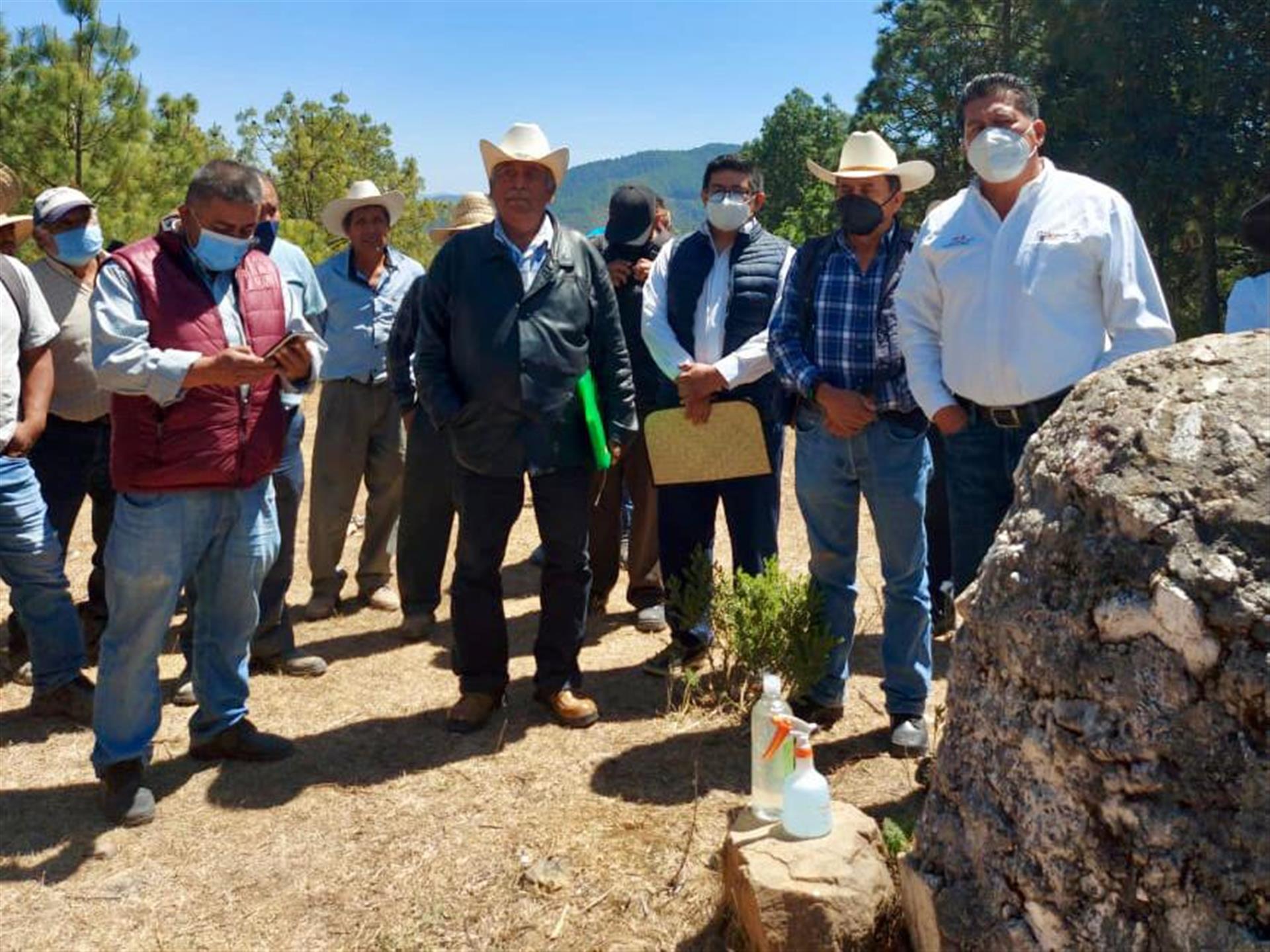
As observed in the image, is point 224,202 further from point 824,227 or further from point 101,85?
point 824,227

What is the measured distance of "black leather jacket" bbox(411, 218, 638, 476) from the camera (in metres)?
4.00

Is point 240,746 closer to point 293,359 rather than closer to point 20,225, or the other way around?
point 293,359

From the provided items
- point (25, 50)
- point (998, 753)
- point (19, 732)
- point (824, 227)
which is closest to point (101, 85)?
point (25, 50)

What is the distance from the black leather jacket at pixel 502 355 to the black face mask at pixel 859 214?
103cm

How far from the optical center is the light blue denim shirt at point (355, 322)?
5.72m

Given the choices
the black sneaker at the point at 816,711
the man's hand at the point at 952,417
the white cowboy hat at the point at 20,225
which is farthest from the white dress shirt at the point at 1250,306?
the white cowboy hat at the point at 20,225

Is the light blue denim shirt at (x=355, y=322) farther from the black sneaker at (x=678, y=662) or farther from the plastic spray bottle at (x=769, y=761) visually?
the plastic spray bottle at (x=769, y=761)

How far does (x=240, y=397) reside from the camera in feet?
12.0

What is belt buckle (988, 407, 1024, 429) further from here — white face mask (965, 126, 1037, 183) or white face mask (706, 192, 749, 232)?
white face mask (706, 192, 749, 232)

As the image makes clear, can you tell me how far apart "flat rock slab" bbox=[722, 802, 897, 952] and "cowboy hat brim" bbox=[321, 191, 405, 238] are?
4034 mm

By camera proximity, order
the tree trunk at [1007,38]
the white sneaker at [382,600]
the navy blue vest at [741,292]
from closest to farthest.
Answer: the navy blue vest at [741,292] < the white sneaker at [382,600] < the tree trunk at [1007,38]

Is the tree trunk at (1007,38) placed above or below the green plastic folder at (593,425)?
above

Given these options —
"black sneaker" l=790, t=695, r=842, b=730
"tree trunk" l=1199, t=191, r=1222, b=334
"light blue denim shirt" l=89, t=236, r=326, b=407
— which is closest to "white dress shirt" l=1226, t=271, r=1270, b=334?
"black sneaker" l=790, t=695, r=842, b=730

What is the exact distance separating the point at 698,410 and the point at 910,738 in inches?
60.0
